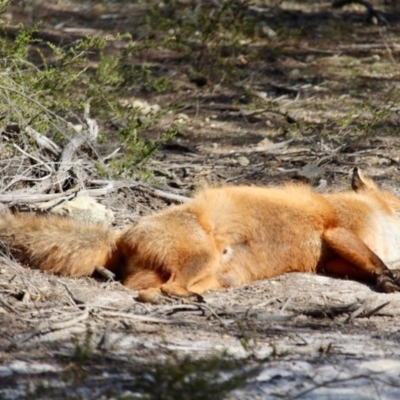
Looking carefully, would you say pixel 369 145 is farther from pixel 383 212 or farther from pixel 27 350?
pixel 27 350

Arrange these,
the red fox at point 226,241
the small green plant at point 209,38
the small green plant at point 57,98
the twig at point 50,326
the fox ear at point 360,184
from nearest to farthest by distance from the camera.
→ the twig at point 50,326, the red fox at point 226,241, the small green plant at point 57,98, the fox ear at point 360,184, the small green plant at point 209,38

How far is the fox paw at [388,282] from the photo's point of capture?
6.23 metres

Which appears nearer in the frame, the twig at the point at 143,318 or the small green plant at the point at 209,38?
the twig at the point at 143,318

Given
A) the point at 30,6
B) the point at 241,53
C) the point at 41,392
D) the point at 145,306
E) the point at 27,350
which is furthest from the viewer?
the point at 30,6

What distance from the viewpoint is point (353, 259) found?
647 centimetres

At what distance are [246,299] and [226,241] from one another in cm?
55

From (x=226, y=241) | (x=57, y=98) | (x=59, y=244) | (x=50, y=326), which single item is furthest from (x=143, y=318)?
(x=57, y=98)

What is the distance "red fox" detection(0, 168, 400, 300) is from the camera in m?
5.92

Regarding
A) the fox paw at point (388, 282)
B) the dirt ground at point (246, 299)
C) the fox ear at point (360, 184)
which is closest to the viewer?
the dirt ground at point (246, 299)

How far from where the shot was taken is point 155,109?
1057cm

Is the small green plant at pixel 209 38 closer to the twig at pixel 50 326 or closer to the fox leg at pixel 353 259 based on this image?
the fox leg at pixel 353 259

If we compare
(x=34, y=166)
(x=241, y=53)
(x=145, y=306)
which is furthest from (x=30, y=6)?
(x=145, y=306)

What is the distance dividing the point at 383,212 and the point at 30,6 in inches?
317

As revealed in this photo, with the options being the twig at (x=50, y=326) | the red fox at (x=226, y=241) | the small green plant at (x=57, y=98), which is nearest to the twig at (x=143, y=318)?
the twig at (x=50, y=326)
